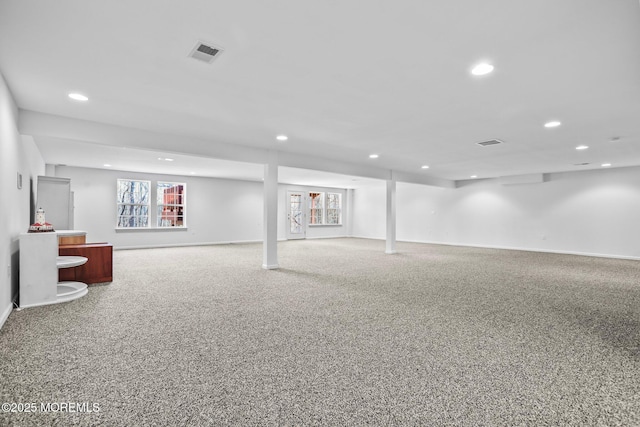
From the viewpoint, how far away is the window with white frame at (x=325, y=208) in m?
14.2

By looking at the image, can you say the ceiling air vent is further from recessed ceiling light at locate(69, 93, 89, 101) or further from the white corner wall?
the white corner wall

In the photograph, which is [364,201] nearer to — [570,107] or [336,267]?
[336,267]

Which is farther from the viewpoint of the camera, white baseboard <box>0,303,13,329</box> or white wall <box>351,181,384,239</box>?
white wall <box>351,181,384,239</box>

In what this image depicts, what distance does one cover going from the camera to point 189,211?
35.4 feet

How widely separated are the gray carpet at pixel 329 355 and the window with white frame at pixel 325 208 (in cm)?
954

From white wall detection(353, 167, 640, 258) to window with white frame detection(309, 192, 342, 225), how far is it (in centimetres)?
204

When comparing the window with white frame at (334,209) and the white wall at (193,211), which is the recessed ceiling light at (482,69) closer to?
the white wall at (193,211)

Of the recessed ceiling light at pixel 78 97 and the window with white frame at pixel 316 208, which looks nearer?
the recessed ceiling light at pixel 78 97

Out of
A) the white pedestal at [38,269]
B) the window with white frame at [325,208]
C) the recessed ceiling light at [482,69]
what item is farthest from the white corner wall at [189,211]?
the recessed ceiling light at [482,69]

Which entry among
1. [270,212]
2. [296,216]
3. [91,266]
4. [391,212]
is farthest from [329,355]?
[296,216]

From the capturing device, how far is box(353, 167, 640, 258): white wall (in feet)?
28.0

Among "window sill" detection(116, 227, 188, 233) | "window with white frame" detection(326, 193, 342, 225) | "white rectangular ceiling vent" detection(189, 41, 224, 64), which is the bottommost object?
"window sill" detection(116, 227, 188, 233)

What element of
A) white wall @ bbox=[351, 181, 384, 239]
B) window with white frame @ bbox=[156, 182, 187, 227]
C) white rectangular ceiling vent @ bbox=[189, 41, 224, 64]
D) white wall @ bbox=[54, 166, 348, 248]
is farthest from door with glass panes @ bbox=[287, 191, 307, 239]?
white rectangular ceiling vent @ bbox=[189, 41, 224, 64]

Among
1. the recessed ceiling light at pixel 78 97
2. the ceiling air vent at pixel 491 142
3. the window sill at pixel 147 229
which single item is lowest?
the window sill at pixel 147 229
